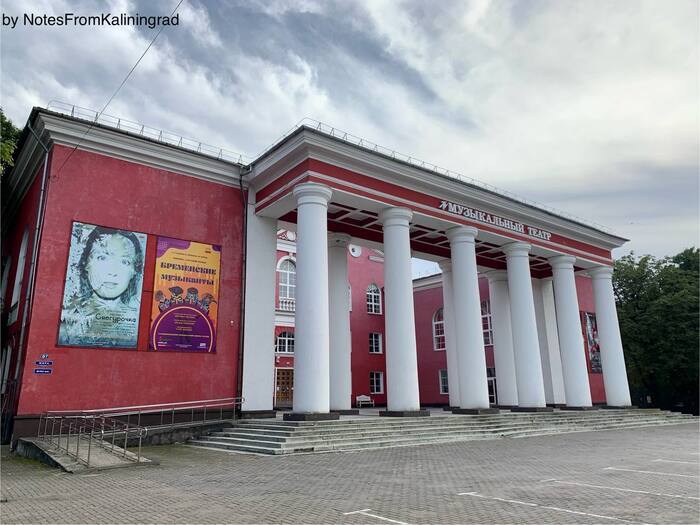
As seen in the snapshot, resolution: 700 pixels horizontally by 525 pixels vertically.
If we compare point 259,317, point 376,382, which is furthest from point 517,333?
point 376,382

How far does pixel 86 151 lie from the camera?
1528 cm

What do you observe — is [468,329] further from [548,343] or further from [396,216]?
[548,343]

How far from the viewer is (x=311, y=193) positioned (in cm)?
1582

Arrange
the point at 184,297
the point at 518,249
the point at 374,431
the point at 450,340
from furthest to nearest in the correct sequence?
the point at 450,340, the point at 518,249, the point at 184,297, the point at 374,431

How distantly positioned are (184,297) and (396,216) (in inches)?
292

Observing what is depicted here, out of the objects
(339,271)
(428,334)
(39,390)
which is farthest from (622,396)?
(39,390)

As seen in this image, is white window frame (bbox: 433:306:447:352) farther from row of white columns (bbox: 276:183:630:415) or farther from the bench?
row of white columns (bbox: 276:183:630:415)

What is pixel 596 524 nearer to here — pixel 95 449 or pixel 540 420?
pixel 95 449

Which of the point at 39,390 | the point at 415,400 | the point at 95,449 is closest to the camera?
the point at 95,449

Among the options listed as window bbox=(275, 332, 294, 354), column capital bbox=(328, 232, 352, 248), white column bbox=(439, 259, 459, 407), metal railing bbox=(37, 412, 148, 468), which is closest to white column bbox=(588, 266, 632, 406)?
white column bbox=(439, 259, 459, 407)

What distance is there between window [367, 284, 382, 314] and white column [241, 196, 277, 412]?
1525 cm

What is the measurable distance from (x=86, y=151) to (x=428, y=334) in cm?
2351

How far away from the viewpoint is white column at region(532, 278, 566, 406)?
26.7 meters

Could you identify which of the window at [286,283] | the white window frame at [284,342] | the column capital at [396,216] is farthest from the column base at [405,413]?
the window at [286,283]
